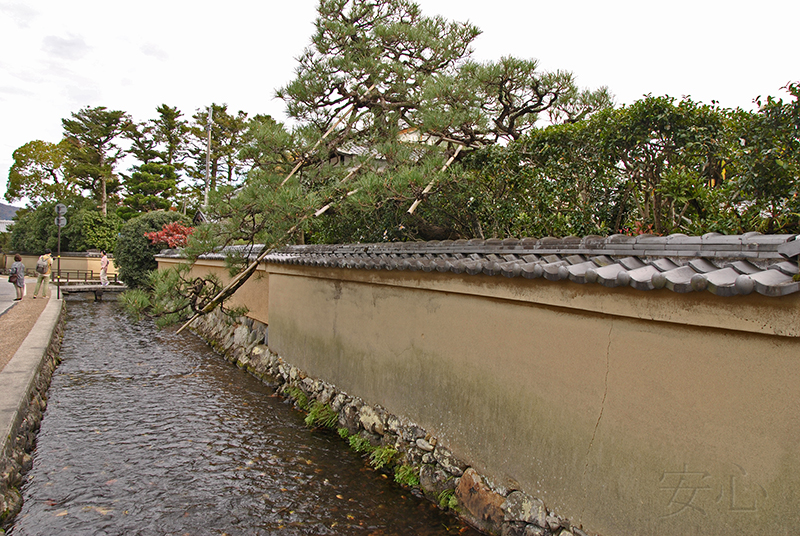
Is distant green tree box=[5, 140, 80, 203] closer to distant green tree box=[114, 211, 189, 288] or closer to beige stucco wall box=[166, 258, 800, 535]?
distant green tree box=[114, 211, 189, 288]

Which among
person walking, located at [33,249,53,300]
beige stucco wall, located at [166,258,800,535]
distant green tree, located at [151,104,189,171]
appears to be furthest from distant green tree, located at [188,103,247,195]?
beige stucco wall, located at [166,258,800,535]

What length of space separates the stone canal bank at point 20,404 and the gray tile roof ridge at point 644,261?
4.81m

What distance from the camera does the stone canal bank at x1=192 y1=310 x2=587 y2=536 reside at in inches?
170

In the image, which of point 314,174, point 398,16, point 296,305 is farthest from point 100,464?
point 398,16

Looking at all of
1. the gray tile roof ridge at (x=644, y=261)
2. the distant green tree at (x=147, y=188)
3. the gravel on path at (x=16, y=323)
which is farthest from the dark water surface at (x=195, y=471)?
the distant green tree at (x=147, y=188)

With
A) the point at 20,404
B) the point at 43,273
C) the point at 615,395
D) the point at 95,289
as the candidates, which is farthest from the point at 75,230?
the point at 615,395

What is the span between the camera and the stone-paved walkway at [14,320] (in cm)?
966

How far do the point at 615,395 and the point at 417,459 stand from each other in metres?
2.86

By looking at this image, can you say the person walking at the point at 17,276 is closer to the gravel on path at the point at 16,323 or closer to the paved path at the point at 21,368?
the gravel on path at the point at 16,323

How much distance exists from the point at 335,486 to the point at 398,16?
796cm

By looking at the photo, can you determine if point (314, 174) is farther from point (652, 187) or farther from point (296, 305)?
point (652, 187)

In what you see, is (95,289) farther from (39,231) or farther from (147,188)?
(39,231)

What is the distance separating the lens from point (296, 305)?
379 inches

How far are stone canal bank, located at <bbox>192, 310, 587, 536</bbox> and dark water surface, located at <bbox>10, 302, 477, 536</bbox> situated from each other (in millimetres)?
196
